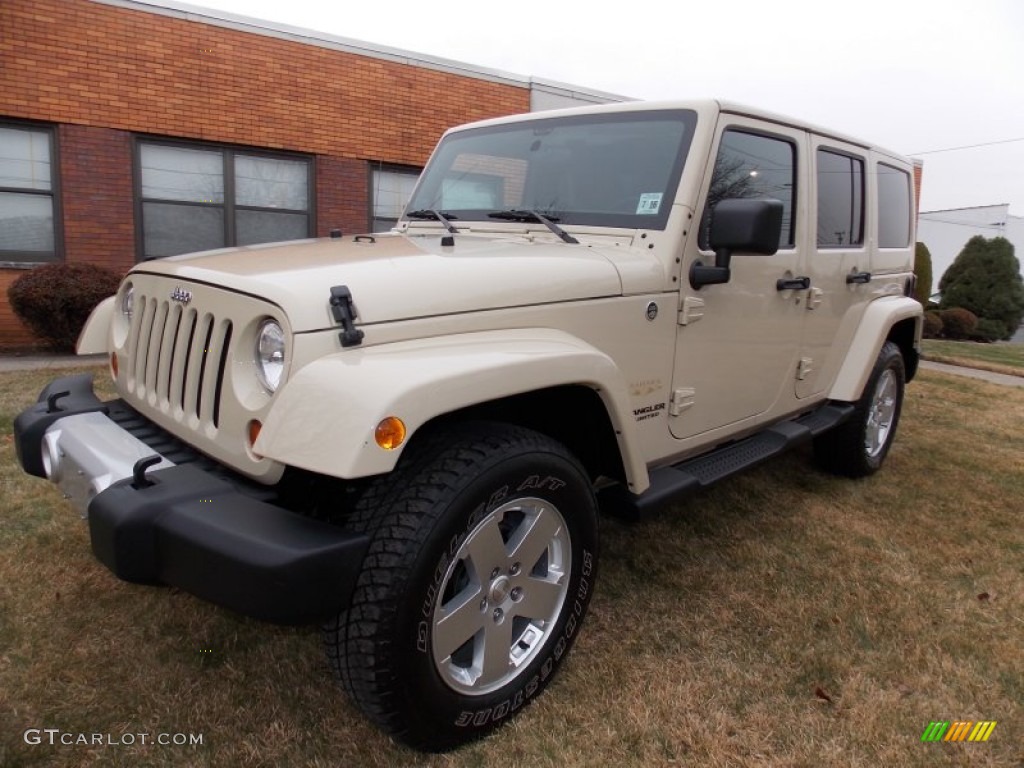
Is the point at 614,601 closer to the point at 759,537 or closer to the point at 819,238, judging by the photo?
the point at 759,537

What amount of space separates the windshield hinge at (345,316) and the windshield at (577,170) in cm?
130

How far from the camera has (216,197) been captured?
9367 millimetres

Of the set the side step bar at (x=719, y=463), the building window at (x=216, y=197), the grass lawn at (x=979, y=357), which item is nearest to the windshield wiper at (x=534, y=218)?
the side step bar at (x=719, y=463)

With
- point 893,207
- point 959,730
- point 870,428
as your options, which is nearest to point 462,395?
point 959,730

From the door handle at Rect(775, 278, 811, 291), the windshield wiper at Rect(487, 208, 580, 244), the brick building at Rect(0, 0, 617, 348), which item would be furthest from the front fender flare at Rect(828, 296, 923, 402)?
the brick building at Rect(0, 0, 617, 348)

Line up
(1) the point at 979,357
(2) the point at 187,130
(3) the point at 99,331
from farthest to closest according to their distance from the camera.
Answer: (1) the point at 979,357, (2) the point at 187,130, (3) the point at 99,331

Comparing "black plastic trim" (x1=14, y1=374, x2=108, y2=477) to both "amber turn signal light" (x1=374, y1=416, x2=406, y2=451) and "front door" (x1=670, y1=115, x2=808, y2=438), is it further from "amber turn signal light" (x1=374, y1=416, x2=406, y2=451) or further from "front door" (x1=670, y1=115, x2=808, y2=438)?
"front door" (x1=670, y1=115, x2=808, y2=438)

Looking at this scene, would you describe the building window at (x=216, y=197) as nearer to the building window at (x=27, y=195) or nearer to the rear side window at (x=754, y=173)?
the building window at (x=27, y=195)

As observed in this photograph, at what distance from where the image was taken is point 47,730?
2.15 meters

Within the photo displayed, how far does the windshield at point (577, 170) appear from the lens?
112 inches

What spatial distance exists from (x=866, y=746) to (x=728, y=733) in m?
0.40

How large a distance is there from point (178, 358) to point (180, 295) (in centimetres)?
19

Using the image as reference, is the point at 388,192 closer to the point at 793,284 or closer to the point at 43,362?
the point at 43,362

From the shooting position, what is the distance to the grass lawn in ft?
33.7
